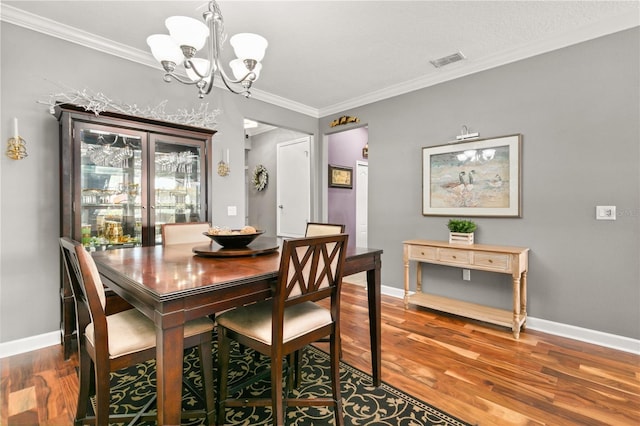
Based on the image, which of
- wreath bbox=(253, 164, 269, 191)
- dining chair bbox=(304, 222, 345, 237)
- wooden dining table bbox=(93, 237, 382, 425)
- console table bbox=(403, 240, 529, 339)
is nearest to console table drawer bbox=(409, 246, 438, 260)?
console table bbox=(403, 240, 529, 339)

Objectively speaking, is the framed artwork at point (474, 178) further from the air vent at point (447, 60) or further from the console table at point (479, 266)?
the air vent at point (447, 60)

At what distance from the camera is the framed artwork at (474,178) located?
2926 mm

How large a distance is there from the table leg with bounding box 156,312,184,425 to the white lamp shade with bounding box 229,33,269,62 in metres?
1.53

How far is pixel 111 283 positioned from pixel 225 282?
2.34 ft

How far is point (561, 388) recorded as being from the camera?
1.90m

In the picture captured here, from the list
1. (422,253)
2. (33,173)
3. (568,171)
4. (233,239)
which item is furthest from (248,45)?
(568,171)

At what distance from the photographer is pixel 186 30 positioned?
1633 millimetres

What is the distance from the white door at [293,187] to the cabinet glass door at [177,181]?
2.03 meters

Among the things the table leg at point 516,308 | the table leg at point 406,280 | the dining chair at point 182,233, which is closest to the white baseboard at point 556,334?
the table leg at point 516,308

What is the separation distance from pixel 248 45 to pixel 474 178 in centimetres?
254

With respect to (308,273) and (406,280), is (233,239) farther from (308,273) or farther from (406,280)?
(406,280)

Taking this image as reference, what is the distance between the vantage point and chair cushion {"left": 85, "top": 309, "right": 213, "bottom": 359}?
4.19 ft

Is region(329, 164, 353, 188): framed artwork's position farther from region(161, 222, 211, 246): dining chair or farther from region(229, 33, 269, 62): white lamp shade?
region(229, 33, 269, 62): white lamp shade

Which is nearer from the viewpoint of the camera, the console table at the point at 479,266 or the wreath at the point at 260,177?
the console table at the point at 479,266
